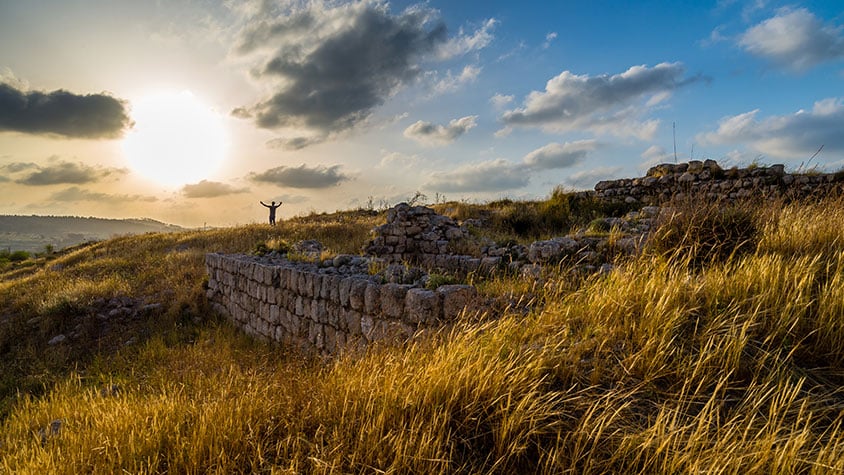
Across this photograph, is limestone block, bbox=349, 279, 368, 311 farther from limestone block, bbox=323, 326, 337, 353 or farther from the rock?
the rock

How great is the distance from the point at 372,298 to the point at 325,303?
1237mm

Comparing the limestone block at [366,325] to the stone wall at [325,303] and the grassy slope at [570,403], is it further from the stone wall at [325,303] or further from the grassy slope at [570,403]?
the grassy slope at [570,403]

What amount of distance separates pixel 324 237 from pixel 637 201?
10.6 meters

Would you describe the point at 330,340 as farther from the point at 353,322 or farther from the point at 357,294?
the point at 357,294

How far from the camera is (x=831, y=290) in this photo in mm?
3537

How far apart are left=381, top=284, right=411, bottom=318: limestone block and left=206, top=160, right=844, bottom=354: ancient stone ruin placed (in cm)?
1

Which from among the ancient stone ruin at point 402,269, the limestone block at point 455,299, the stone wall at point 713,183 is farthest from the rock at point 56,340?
the stone wall at point 713,183

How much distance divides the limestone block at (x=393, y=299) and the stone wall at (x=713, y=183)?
28.5 ft

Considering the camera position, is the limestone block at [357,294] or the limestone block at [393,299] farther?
the limestone block at [357,294]

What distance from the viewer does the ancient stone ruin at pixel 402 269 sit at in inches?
199

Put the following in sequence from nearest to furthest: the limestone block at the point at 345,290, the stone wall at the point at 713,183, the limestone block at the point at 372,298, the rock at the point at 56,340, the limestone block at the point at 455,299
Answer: the limestone block at the point at 455,299 < the limestone block at the point at 372,298 < the limestone block at the point at 345,290 < the rock at the point at 56,340 < the stone wall at the point at 713,183

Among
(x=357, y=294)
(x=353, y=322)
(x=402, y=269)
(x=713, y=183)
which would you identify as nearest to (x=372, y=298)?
(x=357, y=294)

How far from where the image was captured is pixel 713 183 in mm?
13031

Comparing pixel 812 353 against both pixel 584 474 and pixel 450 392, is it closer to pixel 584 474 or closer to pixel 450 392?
pixel 584 474
